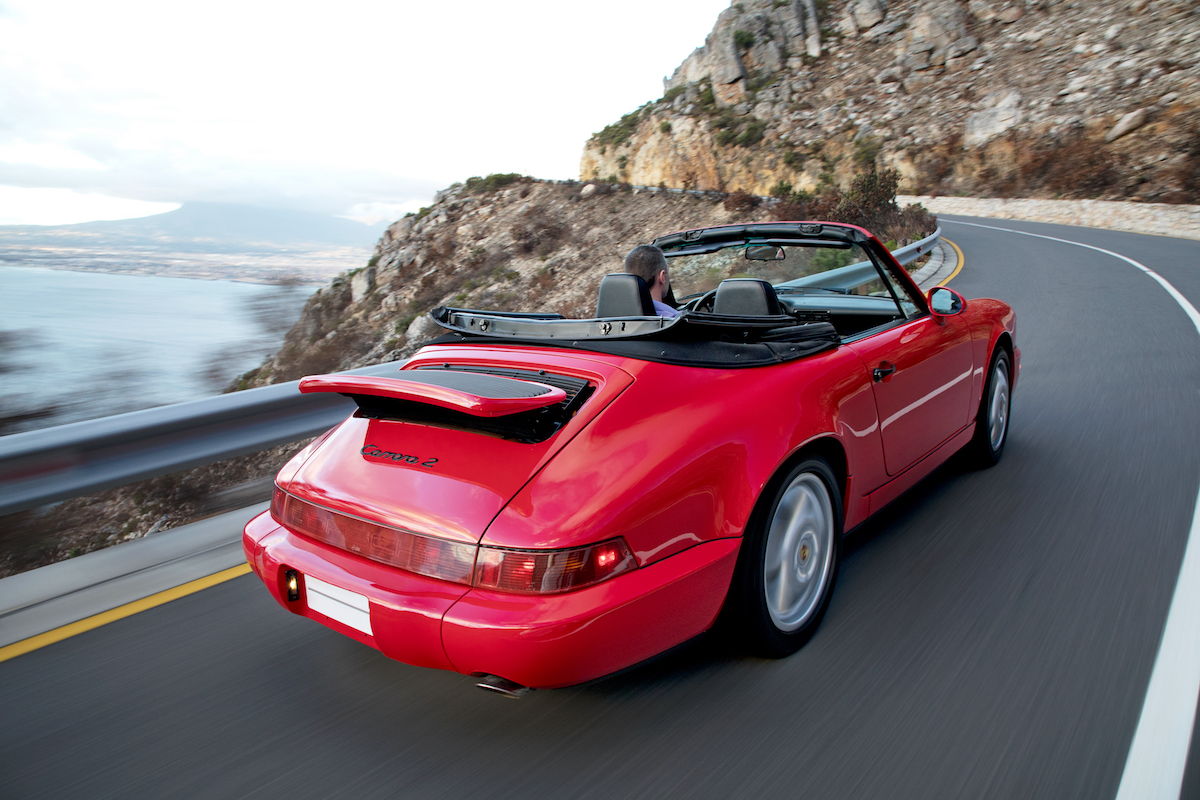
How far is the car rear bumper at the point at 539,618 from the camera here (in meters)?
1.96

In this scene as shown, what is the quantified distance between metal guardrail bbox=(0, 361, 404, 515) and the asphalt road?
67 cm

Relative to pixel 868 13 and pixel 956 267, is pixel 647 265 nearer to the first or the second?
pixel 956 267

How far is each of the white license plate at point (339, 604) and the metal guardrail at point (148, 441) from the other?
40.2 inches

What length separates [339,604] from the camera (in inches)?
87.8

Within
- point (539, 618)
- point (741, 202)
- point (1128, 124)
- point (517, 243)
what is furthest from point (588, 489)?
point (1128, 124)

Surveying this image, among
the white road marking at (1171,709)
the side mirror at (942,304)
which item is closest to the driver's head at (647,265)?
the side mirror at (942,304)

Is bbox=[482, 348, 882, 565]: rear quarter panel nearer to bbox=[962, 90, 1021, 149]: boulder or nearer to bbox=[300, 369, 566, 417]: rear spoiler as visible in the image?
bbox=[300, 369, 566, 417]: rear spoiler

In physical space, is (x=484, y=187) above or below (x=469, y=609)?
above

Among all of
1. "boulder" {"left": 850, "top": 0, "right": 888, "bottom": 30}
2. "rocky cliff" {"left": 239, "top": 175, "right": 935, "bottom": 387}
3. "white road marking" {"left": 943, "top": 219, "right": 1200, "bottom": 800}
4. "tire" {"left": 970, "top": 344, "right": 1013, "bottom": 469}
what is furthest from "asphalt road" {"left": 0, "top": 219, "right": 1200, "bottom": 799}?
"boulder" {"left": 850, "top": 0, "right": 888, "bottom": 30}

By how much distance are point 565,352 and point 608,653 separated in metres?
1.04

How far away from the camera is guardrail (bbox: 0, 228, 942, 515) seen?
10.4 feet

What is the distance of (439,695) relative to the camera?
2.45 metres

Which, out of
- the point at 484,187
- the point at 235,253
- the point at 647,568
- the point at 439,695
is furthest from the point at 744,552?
the point at 484,187

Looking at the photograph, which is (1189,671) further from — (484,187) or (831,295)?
(484,187)
